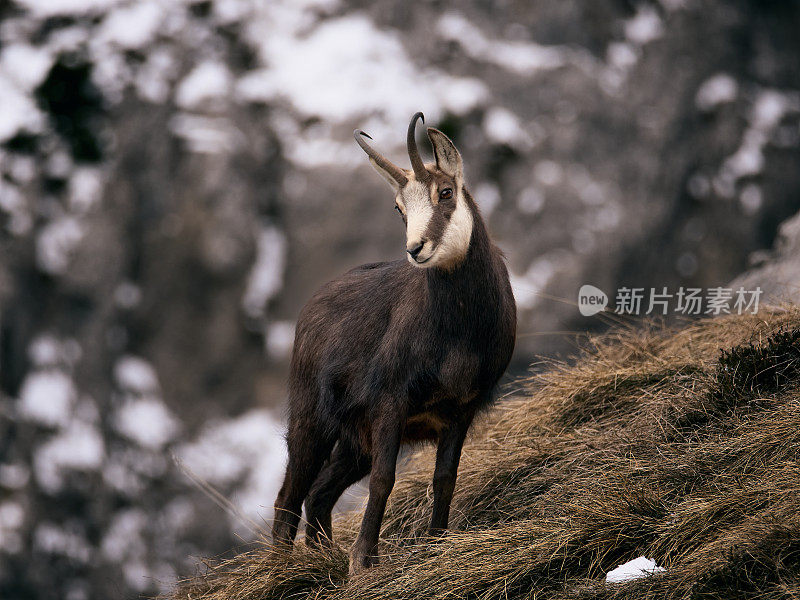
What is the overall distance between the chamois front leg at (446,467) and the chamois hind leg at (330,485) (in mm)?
628

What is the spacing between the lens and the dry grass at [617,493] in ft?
13.5

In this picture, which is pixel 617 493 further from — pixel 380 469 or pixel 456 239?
pixel 456 239

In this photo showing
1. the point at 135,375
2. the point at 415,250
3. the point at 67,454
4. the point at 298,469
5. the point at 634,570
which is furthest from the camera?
the point at 135,375

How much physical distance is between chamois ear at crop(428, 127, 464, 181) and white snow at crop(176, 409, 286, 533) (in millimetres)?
8124

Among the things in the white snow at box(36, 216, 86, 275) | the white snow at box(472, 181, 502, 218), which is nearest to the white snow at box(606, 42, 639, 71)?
the white snow at box(472, 181, 502, 218)

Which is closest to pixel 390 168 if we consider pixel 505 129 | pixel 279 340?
pixel 279 340

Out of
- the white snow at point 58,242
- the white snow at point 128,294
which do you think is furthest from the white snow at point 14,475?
the white snow at point 58,242

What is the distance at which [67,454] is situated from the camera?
1316cm

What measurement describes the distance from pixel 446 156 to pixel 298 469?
2019 millimetres

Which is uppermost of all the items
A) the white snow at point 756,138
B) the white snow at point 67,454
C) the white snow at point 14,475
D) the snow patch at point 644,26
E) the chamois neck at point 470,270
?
the snow patch at point 644,26

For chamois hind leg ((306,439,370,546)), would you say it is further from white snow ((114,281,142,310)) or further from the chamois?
white snow ((114,281,142,310))

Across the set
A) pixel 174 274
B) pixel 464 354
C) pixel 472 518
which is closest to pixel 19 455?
pixel 174 274

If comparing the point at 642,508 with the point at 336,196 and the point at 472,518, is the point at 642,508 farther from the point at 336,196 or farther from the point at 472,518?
the point at 336,196

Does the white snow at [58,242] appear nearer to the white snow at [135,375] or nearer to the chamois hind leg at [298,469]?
the white snow at [135,375]
